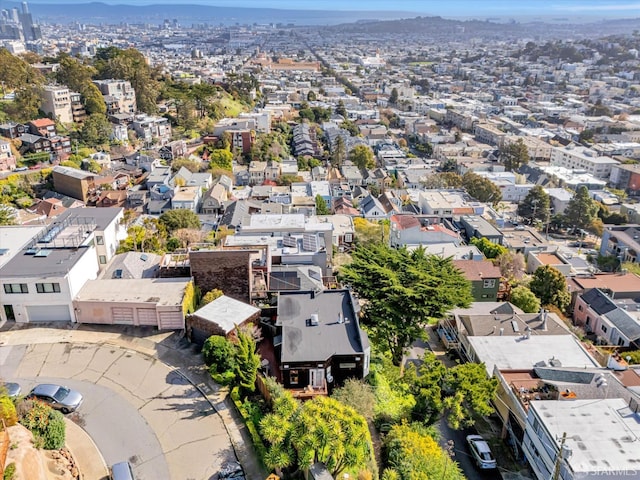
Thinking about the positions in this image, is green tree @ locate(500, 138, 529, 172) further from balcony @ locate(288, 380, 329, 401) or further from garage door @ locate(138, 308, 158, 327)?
garage door @ locate(138, 308, 158, 327)

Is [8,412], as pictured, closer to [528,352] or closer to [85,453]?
[85,453]

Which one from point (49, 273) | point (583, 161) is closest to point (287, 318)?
point (49, 273)

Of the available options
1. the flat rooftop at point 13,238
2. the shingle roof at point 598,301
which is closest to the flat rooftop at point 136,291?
the flat rooftop at point 13,238

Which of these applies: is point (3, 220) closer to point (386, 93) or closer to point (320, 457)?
point (320, 457)

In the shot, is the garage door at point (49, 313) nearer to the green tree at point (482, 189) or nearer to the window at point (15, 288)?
the window at point (15, 288)

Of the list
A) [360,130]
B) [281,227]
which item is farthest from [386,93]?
[281,227]
